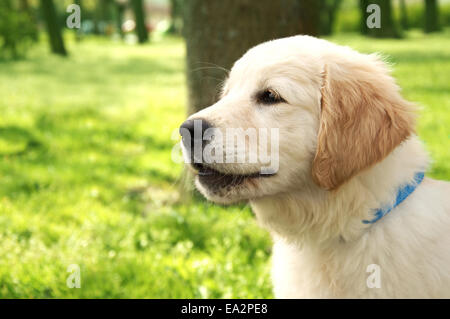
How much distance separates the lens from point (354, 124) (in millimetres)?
2264

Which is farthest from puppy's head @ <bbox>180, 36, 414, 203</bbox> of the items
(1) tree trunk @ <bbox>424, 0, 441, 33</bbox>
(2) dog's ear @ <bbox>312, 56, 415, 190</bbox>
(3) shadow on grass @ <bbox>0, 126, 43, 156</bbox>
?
(1) tree trunk @ <bbox>424, 0, 441, 33</bbox>

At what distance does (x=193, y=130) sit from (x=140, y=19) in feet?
67.1

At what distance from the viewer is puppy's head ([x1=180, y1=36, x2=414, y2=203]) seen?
7.30ft

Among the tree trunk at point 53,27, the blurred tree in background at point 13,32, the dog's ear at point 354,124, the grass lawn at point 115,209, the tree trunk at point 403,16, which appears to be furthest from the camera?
the tree trunk at point 403,16

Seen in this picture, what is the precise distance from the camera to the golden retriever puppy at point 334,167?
2242 millimetres

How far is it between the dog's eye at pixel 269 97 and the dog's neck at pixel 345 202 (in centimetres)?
48

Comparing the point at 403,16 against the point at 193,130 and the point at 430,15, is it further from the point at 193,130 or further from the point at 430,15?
the point at 193,130

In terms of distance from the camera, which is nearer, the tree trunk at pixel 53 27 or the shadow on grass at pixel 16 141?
the shadow on grass at pixel 16 141

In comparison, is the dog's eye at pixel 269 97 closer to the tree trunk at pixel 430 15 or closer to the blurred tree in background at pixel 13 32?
the blurred tree in background at pixel 13 32

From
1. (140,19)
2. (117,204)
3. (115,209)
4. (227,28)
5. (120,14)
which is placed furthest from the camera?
(120,14)

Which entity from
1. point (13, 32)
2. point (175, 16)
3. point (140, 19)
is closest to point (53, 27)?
point (13, 32)

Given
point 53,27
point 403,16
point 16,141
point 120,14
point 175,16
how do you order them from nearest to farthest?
point 16,141, point 53,27, point 403,16, point 175,16, point 120,14

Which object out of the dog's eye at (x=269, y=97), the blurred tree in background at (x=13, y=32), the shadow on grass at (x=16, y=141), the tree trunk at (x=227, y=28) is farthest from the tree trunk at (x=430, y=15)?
the dog's eye at (x=269, y=97)
